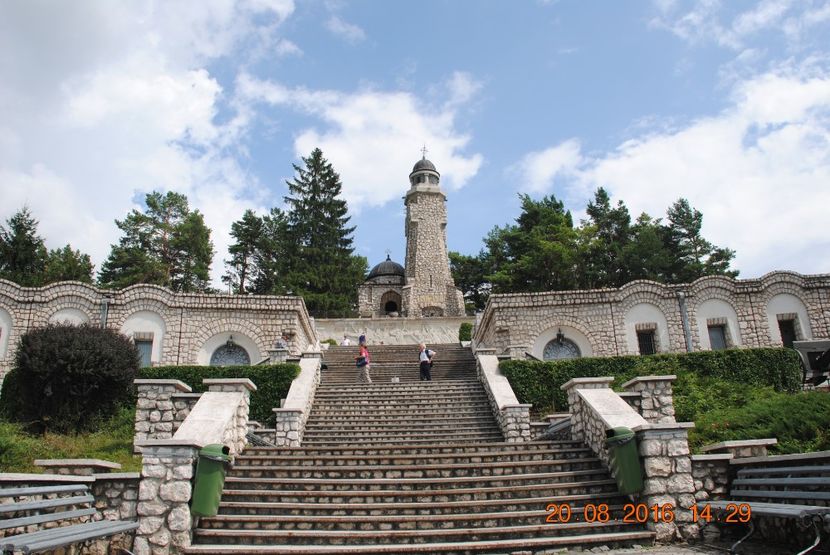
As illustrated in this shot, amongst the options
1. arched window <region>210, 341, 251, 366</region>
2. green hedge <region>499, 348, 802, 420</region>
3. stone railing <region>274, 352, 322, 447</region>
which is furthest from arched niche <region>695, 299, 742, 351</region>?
arched window <region>210, 341, 251, 366</region>

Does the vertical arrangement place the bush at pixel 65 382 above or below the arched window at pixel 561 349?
below

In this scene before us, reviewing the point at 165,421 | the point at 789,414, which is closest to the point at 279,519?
the point at 165,421

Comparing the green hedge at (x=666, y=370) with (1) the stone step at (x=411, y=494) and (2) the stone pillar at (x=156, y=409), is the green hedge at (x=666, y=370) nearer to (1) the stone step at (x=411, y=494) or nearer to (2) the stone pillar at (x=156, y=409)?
(1) the stone step at (x=411, y=494)

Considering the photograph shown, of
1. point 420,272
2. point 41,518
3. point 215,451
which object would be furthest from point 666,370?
point 420,272

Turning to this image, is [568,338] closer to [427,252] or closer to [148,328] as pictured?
[148,328]

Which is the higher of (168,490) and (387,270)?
(387,270)

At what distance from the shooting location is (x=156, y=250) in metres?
37.9

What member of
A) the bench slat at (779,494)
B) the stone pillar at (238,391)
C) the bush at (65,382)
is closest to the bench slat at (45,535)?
the stone pillar at (238,391)

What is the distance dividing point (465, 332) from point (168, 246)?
21.3 metres

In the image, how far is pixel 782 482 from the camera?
6.02 metres

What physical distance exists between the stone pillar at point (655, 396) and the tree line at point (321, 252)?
993 inches

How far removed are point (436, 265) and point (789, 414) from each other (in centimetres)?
3029

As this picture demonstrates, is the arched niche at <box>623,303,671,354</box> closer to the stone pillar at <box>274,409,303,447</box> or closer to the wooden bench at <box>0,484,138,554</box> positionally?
the stone pillar at <box>274,409,303,447</box>

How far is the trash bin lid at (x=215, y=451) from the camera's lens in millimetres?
7055
